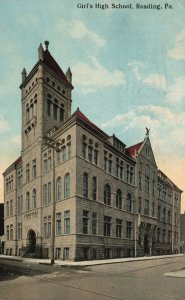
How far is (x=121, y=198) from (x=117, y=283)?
82.8ft

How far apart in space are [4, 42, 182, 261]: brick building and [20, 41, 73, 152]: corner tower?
0.36 ft

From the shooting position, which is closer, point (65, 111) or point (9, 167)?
point (65, 111)

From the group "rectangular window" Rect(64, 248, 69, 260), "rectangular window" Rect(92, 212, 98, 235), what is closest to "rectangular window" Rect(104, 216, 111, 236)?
"rectangular window" Rect(92, 212, 98, 235)

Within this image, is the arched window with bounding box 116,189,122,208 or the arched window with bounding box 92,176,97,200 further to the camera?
the arched window with bounding box 116,189,122,208

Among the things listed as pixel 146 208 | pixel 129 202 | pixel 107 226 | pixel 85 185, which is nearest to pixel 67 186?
pixel 85 185

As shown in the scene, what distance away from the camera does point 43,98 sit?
120ft

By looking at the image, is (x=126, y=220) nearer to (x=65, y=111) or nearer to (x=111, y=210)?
(x=111, y=210)

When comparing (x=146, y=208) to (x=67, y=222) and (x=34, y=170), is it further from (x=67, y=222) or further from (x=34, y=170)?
(x=67, y=222)

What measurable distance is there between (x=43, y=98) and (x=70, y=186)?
11.4m

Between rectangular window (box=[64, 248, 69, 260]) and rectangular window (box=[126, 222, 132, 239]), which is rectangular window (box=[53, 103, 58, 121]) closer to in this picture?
rectangular window (box=[126, 222, 132, 239])

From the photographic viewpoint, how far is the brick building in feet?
99.9

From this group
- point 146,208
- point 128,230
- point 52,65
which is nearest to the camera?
point 52,65

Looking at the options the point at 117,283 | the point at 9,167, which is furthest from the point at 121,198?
the point at 117,283

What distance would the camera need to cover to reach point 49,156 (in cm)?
3494
